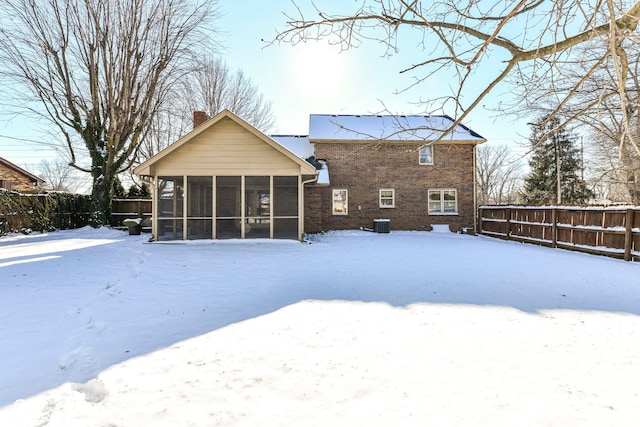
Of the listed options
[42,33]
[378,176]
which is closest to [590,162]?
[378,176]

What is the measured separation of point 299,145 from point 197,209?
6.91m

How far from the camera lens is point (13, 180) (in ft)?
73.7

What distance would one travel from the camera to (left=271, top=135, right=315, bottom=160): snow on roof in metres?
18.0

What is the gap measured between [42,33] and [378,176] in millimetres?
17890

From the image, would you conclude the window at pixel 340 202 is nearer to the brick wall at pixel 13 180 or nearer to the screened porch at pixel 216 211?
the screened porch at pixel 216 211

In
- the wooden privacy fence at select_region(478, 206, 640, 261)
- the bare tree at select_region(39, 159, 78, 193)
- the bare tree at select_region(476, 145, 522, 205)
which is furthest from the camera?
the bare tree at select_region(39, 159, 78, 193)

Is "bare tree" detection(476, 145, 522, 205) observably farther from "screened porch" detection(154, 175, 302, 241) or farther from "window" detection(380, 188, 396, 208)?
"screened porch" detection(154, 175, 302, 241)

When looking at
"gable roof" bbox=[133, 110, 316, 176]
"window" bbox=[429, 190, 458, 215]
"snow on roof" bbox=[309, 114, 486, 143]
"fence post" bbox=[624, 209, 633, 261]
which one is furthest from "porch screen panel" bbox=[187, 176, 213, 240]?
"fence post" bbox=[624, 209, 633, 261]

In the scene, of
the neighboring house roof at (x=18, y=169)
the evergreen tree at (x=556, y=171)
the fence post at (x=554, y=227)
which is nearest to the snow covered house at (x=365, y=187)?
the fence post at (x=554, y=227)

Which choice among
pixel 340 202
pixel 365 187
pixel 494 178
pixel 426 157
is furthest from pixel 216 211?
pixel 494 178

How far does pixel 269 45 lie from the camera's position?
3291 mm

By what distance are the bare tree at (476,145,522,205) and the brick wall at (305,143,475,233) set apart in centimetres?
2191

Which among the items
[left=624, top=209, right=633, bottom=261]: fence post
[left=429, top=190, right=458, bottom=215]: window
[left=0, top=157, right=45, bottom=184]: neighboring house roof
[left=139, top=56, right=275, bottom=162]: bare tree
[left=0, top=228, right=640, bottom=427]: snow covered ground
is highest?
[left=139, top=56, right=275, bottom=162]: bare tree

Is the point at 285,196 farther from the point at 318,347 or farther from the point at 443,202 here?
the point at 318,347
